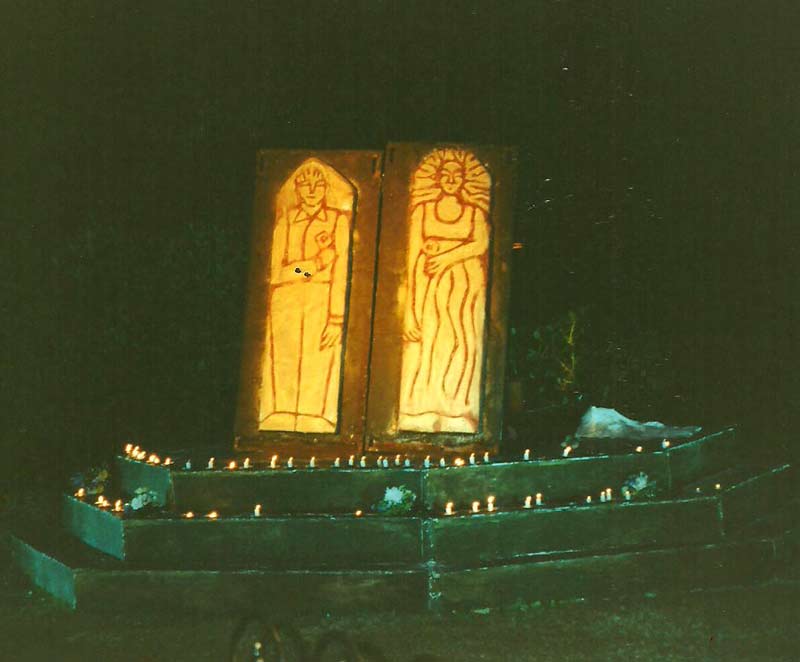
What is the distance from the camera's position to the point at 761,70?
341 inches

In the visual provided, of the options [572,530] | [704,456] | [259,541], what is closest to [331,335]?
[259,541]

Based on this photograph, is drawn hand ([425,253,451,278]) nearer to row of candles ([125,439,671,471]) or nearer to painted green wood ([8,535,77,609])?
row of candles ([125,439,671,471])

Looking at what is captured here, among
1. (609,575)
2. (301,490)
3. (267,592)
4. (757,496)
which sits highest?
(757,496)

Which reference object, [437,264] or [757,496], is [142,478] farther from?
[757,496]

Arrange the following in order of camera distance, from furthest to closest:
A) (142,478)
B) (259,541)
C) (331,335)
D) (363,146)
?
(363,146)
(331,335)
(142,478)
(259,541)

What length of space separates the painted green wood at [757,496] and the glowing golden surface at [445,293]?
1.66 m

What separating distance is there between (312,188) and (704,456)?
10.4ft

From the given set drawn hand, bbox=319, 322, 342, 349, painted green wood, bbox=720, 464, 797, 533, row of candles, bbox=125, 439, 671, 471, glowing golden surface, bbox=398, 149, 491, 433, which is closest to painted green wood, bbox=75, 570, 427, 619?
row of candles, bbox=125, 439, 671, 471

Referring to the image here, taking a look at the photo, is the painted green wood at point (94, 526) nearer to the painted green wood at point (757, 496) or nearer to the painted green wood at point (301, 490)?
the painted green wood at point (301, 490)

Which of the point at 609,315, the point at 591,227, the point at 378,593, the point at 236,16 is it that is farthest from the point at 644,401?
the point at 236,16

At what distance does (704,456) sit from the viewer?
21.6 feet

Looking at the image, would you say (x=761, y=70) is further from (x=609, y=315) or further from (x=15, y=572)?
(x=15, y=572)

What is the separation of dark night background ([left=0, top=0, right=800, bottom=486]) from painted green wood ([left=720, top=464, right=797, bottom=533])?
1.73m

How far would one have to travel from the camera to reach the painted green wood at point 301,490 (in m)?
6.07
